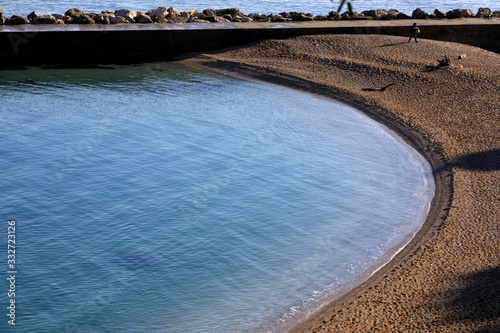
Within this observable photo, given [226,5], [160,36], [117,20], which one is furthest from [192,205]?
[226,5]

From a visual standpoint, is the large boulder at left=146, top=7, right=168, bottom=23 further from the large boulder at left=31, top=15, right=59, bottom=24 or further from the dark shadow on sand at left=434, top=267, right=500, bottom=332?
the dark shadow on sand at left=434, top=267, right=500, bottom=332

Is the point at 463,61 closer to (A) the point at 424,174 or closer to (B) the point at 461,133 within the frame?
(B) the point at 461,133

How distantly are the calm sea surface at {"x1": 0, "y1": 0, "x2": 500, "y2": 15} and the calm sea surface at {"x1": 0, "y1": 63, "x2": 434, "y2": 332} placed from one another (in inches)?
983

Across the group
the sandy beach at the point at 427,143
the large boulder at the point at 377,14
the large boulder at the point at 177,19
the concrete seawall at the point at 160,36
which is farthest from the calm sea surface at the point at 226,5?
the sandy beach at the point at 427,143

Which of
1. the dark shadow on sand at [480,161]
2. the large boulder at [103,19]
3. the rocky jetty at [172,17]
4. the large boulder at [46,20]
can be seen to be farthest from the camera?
the large boulder at [103,19]

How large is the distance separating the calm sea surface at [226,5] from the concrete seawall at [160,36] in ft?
48.0

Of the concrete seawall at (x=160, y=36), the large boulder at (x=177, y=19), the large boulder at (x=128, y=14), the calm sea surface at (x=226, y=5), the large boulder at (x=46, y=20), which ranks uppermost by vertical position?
the calm sea surface at (x=226, y=5)

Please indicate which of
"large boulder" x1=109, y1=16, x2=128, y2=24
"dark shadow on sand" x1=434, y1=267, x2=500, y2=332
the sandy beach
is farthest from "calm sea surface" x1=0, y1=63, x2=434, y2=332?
"large boulder" x1=109, y1=16, x2=128, y2=24

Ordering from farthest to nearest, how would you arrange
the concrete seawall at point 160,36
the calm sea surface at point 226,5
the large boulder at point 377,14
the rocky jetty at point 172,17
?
the calm sea surface at point 226,5 < the large boulder at point 377,14 < the rocky jetty at point 172,17 < the concrete seawall at point 160,36

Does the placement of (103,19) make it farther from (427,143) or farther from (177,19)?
(427,143)

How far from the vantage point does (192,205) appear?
12.1 metres

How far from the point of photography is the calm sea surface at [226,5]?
138ft

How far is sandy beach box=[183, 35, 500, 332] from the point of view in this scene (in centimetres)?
786

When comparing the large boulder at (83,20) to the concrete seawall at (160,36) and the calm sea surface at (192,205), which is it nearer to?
the concrete seawall at (160,36)
